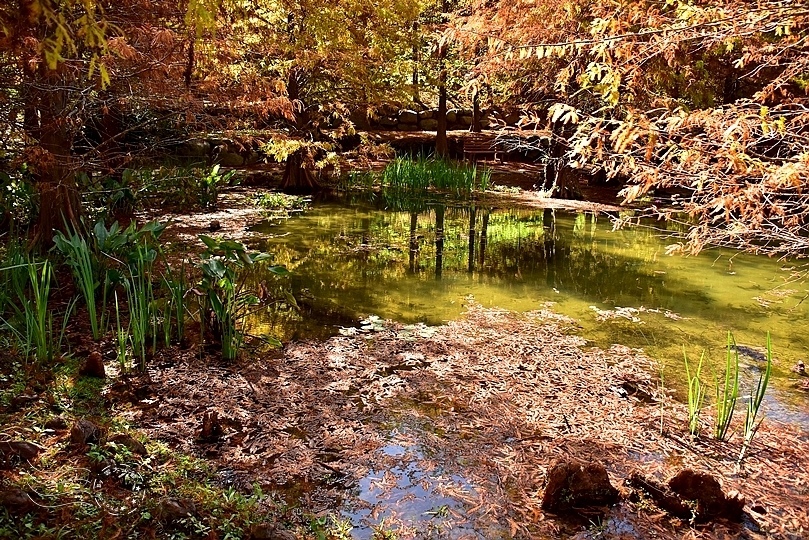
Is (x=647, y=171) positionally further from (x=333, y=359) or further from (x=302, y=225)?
(x=302, y=225)

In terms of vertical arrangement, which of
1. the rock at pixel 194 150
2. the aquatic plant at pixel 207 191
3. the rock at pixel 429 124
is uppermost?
the rock at pixel 429 124

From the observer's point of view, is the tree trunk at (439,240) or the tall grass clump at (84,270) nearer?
the tall grass clump at (84,270)

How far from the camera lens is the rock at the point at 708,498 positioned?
2273 millimetres

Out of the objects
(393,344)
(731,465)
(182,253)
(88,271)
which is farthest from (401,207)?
(731,465)

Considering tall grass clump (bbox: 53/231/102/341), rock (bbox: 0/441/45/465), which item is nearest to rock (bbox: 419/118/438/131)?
tall grass clump (bbox: 53/231/102/341)

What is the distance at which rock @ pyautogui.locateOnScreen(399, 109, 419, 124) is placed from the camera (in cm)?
1945

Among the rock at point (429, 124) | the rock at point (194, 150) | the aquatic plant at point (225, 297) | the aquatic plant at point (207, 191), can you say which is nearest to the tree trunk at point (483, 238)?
the aquatic plant at point (225, 297)

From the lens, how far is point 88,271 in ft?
Result: 11.0

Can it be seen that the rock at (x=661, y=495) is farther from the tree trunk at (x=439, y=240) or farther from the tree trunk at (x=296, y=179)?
the tree trunk at (x=296, y=179)

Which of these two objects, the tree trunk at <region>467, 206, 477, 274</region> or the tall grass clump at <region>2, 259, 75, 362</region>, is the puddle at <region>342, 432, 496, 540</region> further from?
the tree trunk at <region>467, 206, 477, 274</region>

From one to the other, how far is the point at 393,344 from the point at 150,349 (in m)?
1.43

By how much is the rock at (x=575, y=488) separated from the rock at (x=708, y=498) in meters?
0.28

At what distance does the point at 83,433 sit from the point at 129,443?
0.17m

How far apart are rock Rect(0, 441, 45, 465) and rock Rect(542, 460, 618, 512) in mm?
1867
